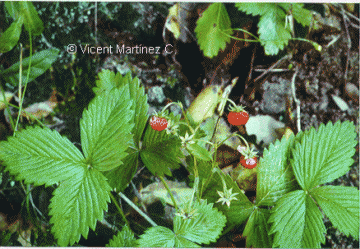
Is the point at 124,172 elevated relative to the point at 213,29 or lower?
lower

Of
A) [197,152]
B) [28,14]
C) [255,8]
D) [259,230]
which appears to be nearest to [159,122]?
[197,152]

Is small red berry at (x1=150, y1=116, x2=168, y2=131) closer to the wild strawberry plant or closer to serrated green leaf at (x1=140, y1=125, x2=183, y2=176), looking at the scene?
the wild strawberry plant

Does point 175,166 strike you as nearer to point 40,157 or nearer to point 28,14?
point 40,157

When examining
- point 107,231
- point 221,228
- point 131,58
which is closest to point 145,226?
point 107,231

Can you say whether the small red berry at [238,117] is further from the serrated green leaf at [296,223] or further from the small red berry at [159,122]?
the serrated green leaf at [296,223]

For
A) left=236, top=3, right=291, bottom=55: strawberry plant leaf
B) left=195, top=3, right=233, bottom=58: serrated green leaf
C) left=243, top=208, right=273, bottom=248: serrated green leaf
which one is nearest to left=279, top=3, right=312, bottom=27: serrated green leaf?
left=236, top=3, right=291, bottom=55: strawberry plant leaf
